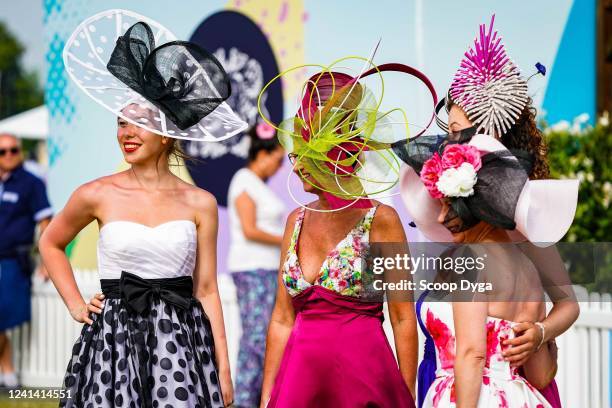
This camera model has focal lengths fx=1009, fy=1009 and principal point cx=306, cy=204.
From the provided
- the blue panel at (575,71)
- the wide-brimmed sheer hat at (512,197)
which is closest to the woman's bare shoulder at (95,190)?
the wide-brimmed sheer hat at (512,197)

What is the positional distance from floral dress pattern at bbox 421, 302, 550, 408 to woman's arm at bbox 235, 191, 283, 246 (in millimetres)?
4133

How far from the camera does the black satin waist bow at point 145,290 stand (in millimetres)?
4387

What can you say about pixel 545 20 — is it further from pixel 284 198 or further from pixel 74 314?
pixel 74 314

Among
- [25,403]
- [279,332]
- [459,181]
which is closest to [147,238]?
[279,332]

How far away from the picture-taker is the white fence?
6.49 meters

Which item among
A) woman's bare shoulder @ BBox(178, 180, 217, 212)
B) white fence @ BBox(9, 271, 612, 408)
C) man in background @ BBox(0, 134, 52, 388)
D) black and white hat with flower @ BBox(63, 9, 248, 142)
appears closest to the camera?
black and white hat with flower @ BBox(63, 9, 248, 142)

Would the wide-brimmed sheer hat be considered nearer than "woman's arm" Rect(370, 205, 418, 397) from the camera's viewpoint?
Yes

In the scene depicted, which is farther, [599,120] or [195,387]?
[599,120]

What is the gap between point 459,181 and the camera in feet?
11.9

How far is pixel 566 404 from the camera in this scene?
662 cm

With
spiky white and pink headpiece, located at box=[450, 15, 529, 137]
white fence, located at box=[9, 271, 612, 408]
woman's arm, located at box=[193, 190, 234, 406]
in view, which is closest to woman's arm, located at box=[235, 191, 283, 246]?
white fence, located at box=[9, 271, 612, 408]

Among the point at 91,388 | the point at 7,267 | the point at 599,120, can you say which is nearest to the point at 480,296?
the point at 91,388

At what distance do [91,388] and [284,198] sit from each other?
465cm

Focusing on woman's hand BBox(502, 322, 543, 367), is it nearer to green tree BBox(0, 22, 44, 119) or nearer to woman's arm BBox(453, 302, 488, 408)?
woman's arm BBox(453, 302, 488, 408)
